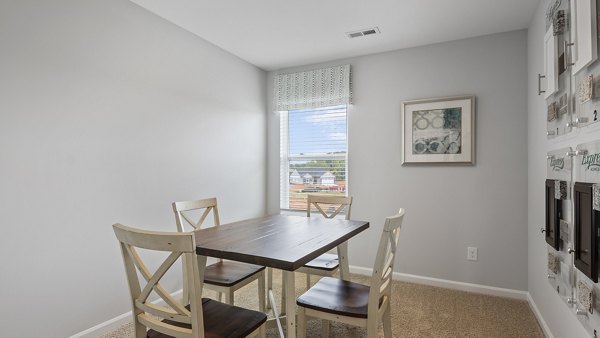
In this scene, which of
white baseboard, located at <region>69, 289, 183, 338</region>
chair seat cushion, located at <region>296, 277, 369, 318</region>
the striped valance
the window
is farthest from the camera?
the window

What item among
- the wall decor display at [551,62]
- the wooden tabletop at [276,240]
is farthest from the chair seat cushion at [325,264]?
the wall decor display at [551,62]

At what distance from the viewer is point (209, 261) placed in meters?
3.13

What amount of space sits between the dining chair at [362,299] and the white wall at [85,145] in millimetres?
1503

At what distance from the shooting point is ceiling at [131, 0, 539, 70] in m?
2.46

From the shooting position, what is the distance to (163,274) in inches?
47.6

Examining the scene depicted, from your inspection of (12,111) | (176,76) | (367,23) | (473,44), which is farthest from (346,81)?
(12,111)

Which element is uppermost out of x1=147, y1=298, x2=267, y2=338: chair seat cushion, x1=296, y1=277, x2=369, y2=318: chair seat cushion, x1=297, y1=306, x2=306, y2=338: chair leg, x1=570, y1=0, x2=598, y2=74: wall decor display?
x1=570, y1=0, x2=598, y2=74: wall decor display

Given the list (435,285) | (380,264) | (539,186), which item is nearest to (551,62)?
(539,186)

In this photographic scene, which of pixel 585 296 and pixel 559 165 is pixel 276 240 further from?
pixel 559 165

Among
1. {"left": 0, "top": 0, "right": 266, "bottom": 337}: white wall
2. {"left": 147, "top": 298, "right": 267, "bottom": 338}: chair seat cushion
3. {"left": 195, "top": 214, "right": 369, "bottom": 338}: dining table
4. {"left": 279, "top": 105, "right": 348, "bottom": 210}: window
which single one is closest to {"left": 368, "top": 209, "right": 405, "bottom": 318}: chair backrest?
{"left": 195, "top": 214, "right": 369, "bottom": 338}: dining table

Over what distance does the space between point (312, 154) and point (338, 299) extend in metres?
2.36

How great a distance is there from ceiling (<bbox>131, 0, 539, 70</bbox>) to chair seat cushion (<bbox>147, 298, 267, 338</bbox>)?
210 cm

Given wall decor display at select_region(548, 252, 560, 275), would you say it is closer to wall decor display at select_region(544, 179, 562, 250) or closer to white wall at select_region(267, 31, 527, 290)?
wall decor display at select_region(544, 179, 562, 250)

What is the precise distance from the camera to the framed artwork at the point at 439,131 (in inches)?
121
